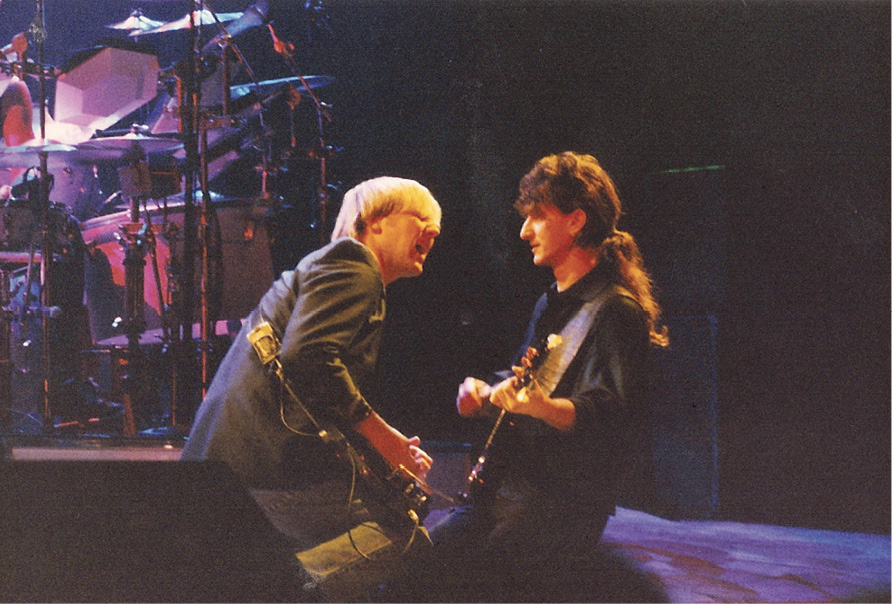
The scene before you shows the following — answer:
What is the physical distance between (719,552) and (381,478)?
2.19 metres

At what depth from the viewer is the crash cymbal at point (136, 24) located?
464cm

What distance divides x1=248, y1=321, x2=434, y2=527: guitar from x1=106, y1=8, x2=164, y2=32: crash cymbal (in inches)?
145

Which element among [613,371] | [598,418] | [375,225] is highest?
[375,225]

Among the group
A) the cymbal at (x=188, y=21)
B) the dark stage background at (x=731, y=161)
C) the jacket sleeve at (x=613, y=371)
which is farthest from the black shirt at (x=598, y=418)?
the cymbal at (x=188, y=21)

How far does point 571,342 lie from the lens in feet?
7.16

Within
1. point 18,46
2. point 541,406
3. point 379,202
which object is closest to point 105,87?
point 18,46

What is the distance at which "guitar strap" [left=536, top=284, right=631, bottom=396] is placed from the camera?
2.14 meters

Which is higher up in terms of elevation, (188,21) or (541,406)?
(188,21)

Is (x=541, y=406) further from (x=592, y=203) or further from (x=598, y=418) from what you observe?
(x=592, y=203)

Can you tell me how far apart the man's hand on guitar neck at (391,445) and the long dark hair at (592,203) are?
2.81ft

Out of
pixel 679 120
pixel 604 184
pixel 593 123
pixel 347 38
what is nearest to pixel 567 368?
pixel 604 184

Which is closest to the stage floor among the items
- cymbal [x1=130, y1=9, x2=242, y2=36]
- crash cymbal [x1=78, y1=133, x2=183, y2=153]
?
crash cymbal [x1=78, y1=133, x2=183, y2=153]

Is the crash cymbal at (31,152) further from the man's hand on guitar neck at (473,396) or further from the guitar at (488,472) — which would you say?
the guitar at (488,472)

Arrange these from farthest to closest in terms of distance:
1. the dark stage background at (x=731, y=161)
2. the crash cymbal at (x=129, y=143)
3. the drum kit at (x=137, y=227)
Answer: the crash cymbal at (x=129, y=143) < the drum kit at (x=137, y=227) < the dark stage background at (x=731, y=161)
